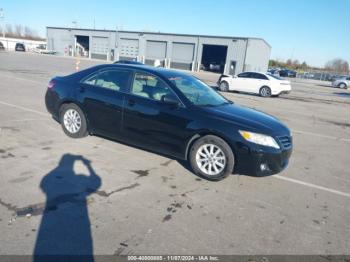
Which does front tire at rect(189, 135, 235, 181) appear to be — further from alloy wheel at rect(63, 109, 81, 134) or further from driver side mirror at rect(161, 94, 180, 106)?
alloy wheel at rect(63, 109, 81, 134)

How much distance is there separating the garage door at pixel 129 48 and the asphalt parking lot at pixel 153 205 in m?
51.4

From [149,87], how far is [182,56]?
156 feet

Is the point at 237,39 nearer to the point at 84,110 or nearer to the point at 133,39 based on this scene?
the point at 133,39

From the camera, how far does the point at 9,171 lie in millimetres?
4547

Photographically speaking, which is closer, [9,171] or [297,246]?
[297,246]

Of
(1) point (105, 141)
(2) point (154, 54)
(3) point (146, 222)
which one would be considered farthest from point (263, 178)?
(2) point (154, 54)

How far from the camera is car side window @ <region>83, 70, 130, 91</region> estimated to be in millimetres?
5727

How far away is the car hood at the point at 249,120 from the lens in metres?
4.73

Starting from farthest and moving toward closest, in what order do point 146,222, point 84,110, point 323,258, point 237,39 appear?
point 237,39 → point 84,110 → point 146,222 → point 323,258

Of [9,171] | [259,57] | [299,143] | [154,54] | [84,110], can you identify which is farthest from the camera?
[154,54]

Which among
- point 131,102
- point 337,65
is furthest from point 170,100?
point 337,65

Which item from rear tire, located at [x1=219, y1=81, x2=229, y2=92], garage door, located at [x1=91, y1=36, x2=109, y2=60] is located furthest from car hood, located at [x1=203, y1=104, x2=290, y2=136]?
garage door, located at [x1=91, y1=36, x2=109, y2=60]

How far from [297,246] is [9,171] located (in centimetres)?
388

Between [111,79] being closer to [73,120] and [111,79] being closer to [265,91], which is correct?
[73,120]
